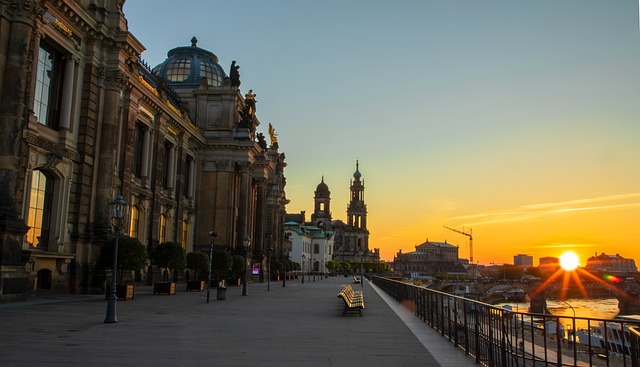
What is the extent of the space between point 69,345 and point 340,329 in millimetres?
7052

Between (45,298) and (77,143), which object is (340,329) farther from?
(77,143)

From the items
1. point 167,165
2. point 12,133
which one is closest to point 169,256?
point 12,133

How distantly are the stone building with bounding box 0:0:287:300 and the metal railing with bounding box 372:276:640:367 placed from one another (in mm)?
16221

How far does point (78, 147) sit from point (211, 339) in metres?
18.8

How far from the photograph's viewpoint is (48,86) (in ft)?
86.9

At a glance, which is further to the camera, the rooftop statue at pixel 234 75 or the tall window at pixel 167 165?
the rooftop statue at pixel 234 75

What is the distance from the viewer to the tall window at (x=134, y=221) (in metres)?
37.4

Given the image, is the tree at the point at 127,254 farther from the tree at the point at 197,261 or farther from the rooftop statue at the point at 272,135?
the rooftop statue at the point at 272,135

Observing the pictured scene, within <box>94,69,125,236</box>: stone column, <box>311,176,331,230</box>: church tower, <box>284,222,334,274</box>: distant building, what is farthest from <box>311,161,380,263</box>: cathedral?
<box>94,69,125,236</box>: stone column

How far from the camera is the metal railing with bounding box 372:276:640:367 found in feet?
20.8

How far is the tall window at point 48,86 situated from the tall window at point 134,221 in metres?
11.8

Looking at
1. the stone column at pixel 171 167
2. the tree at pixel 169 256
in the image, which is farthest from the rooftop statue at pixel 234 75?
the tree at pixel 169 256

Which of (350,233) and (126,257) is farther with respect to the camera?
(350,233)

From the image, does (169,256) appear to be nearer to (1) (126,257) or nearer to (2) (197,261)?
(1) (126,257)
